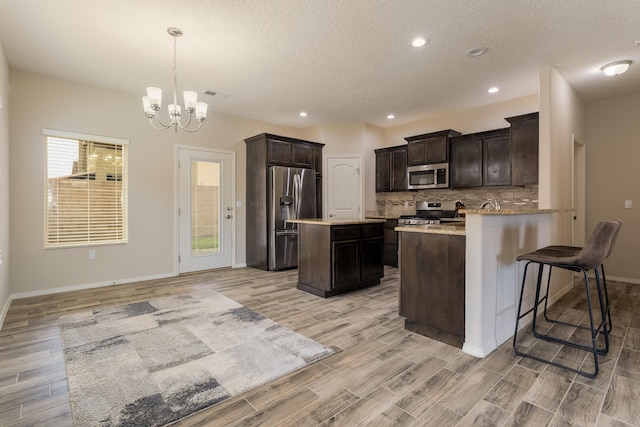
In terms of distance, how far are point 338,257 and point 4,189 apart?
371 cm

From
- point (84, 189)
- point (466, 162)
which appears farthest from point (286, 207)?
point (466, 162)

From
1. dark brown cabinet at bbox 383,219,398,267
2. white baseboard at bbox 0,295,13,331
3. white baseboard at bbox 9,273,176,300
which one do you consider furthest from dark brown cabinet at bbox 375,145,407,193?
white baseboard at bbox 0,295,13,331

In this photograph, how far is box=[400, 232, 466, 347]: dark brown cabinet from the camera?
8.12 ft

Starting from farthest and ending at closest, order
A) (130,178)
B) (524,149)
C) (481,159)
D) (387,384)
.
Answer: (481,159), (130,178), (524,149), (387,384)

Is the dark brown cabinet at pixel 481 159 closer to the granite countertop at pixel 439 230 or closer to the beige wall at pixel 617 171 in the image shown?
the beige wall at pixel 617 171

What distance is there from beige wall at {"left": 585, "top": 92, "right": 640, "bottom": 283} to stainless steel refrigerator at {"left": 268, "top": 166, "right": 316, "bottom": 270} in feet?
14.7

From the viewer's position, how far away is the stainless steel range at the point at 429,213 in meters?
5.50

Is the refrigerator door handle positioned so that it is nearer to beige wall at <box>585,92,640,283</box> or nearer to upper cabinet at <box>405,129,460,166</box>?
upper cabinet at <box>405,129,460,166</box>

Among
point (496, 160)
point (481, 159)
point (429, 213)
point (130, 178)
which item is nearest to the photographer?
point (130, 178)

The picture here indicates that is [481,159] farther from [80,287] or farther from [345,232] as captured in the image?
[80,287]

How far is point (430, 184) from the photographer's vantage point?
559cm

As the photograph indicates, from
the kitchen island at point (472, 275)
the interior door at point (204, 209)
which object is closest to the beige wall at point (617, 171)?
the kitchen island at point (472, 275)

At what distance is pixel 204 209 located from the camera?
539cm

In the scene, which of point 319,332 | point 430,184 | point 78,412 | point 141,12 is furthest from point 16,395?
point 430,184
